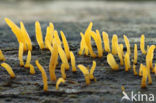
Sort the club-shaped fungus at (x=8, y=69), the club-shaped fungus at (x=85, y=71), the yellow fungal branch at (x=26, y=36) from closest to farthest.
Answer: the club-shaped fungus at (x=85, y=71)
the club-shaped fungus at (x=8, y=69)
the yellow fungal branch at (x=26, y=36)

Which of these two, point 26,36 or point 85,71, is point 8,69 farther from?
point 85,71

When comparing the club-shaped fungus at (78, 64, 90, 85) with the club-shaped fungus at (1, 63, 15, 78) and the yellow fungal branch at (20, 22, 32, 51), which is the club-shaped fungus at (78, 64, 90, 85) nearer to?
the club-shaped fungus at (1, 63, 15, 78)

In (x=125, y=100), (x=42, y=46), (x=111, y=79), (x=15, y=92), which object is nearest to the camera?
(x=125, y=100)

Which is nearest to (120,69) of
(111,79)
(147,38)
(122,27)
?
(111,79)

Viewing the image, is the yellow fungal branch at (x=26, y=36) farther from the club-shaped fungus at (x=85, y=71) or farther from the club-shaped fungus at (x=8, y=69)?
the club-shaped fungus at (x=85, y=71)

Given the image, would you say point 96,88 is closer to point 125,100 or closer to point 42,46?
point 125,100

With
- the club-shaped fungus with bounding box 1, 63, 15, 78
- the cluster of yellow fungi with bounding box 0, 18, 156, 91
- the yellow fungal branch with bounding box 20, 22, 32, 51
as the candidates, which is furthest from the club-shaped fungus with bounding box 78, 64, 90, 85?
the yellow fungal branch with bounding box 20, 22, 32, 51

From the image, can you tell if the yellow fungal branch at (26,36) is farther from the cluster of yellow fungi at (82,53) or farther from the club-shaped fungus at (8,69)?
the club-shaped fungus at (8,69)

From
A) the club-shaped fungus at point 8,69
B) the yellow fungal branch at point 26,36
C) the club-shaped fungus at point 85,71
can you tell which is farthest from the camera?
the yellow fungal branch at point 26,36

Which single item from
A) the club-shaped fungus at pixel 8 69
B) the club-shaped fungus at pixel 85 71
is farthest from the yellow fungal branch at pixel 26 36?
the club-shaped fungus at pixel 85 71

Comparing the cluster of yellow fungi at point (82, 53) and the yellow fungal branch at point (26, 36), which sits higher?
the yellow fungal branch at point (26, 36)

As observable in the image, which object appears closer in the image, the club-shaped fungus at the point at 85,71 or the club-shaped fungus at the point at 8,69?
the club-shaped fungus at the point at 85,71
